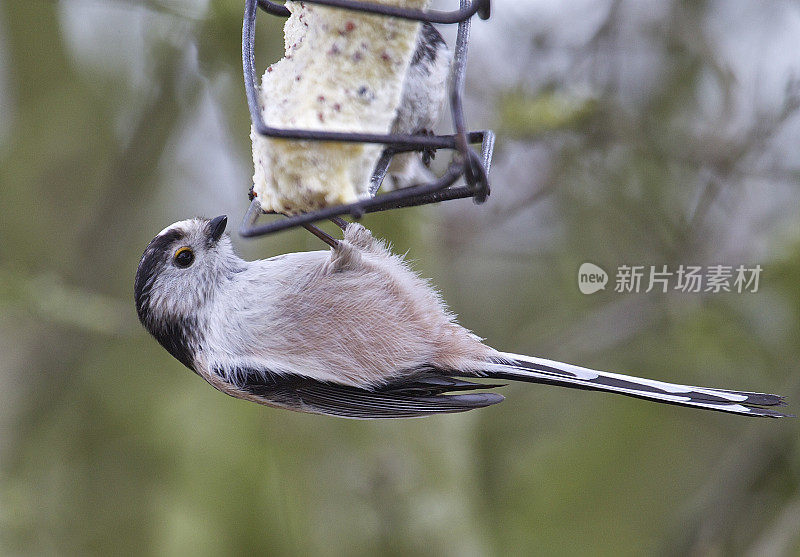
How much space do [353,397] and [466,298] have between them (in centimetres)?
329

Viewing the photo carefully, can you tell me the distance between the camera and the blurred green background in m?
3.14

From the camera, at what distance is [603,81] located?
3.14 m

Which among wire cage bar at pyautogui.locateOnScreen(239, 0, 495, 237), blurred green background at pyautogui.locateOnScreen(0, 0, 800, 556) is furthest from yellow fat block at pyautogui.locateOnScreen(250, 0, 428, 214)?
blurred green background at pyautogui.locateOnScreen(0, 0, 800, 556)

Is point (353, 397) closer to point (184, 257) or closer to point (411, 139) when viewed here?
point (184, 257)

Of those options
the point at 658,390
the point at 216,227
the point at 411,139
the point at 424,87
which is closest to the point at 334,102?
the point at 411,139

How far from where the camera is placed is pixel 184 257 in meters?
2.13

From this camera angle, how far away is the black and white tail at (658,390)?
1.87 meters

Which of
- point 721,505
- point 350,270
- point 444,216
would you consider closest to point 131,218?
point 444,216

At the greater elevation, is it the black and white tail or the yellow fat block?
the yellow fat block

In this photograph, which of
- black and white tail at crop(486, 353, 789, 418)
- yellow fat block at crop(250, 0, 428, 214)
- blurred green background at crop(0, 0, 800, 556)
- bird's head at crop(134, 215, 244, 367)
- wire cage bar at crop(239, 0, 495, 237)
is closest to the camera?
wire cage bar at crop(239, 0, 495, 237)

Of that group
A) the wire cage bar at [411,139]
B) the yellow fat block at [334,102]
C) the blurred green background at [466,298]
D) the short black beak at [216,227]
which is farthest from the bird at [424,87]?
the blurred green background at [466,298]

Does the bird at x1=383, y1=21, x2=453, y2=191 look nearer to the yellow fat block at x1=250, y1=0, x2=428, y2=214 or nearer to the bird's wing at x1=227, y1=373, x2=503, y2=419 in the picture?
the yellow fat block at x1=250, y1=0, x2=428, y2=214

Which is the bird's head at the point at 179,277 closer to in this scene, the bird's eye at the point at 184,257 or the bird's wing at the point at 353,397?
the bird's eye at the point at 184,257

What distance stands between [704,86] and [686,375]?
145 cm
